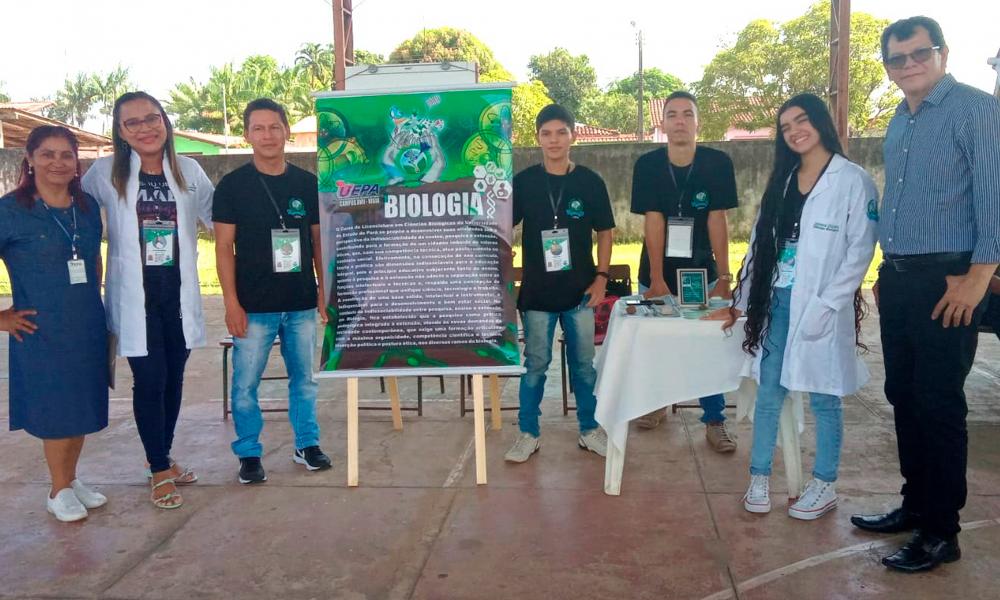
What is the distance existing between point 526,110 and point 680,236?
2289 cm

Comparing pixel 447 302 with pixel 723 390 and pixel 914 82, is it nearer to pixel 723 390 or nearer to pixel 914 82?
pixel 723 390

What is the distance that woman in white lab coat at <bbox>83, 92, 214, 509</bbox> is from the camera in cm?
348

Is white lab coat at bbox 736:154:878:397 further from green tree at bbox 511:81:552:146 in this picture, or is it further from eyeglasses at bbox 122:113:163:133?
green tree at bbox 511:81:552:146

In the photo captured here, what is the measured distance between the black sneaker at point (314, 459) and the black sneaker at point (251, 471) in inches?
9.0

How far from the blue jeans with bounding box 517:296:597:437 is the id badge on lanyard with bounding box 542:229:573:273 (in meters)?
0.22

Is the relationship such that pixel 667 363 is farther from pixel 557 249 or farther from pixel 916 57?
pixel 916 57

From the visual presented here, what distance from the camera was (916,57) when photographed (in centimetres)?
280

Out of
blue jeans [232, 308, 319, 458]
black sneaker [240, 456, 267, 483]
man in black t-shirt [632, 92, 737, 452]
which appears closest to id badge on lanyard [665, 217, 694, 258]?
man in black t-shirt [632, 92, 737, 452]

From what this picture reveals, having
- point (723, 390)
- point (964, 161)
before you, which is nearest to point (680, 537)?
point (723, 390)

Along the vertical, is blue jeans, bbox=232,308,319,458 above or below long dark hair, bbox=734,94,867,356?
below

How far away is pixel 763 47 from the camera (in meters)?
25.0

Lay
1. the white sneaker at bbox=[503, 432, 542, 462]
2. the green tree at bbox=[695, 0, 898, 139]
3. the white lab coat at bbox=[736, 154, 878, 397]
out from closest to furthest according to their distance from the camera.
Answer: the white lab coat at bbox=[736, 154, 878, 397]
the white sneaker at bbox=[503, 432, 542, 462]
the green tree at bbox=[695, 0, 898, 139]

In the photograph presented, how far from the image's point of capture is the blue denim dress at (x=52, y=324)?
3.26 meters

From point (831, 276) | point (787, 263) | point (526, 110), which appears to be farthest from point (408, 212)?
point (526, 110)
